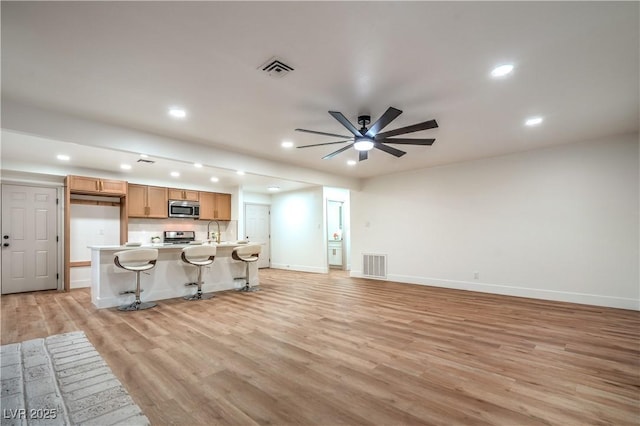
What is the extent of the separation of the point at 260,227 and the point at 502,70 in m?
8.25

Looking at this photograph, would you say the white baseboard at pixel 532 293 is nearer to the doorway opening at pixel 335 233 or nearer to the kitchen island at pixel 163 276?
the doorway opening at pixel 335 233

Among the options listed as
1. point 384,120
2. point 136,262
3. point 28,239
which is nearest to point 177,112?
point 384,120

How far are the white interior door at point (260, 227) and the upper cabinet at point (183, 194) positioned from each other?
175cm

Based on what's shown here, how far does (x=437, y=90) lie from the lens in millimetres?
3012

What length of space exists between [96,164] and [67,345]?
14.3ft

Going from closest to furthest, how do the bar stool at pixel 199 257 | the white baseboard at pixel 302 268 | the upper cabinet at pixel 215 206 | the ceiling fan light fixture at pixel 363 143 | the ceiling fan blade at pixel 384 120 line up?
the ceiling fan blade at pixel 384 120 → the ceiling fan light fixture at pixel 363 143 → the bar stool at pixel 199 257 → the upper cabinet at pixel 215 206 → the white baseboard at pixel 302 268

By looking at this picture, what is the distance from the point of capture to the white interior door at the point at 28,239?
5.84m

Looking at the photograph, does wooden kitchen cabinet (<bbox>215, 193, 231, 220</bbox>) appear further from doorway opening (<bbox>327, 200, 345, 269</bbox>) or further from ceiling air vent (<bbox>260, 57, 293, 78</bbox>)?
ceiling air vent (<bbox>260, 57, 293, 78</bbox>)

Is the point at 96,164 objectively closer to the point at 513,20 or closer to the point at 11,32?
the point at 11,32

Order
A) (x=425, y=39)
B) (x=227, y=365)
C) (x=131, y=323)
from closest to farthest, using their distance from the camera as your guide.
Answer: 1. (x=425, y=39)
2. (x=227, y=365)
3. (x=131, y=323)

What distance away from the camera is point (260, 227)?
9.88m

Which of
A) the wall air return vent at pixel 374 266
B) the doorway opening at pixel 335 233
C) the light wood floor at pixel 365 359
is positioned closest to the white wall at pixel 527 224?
the wall air return vent at pixel 374 266

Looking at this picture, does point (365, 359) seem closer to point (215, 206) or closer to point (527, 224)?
point (527, 224)

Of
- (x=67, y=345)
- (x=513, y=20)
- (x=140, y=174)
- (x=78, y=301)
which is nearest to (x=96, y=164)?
(x=140, y=174)
